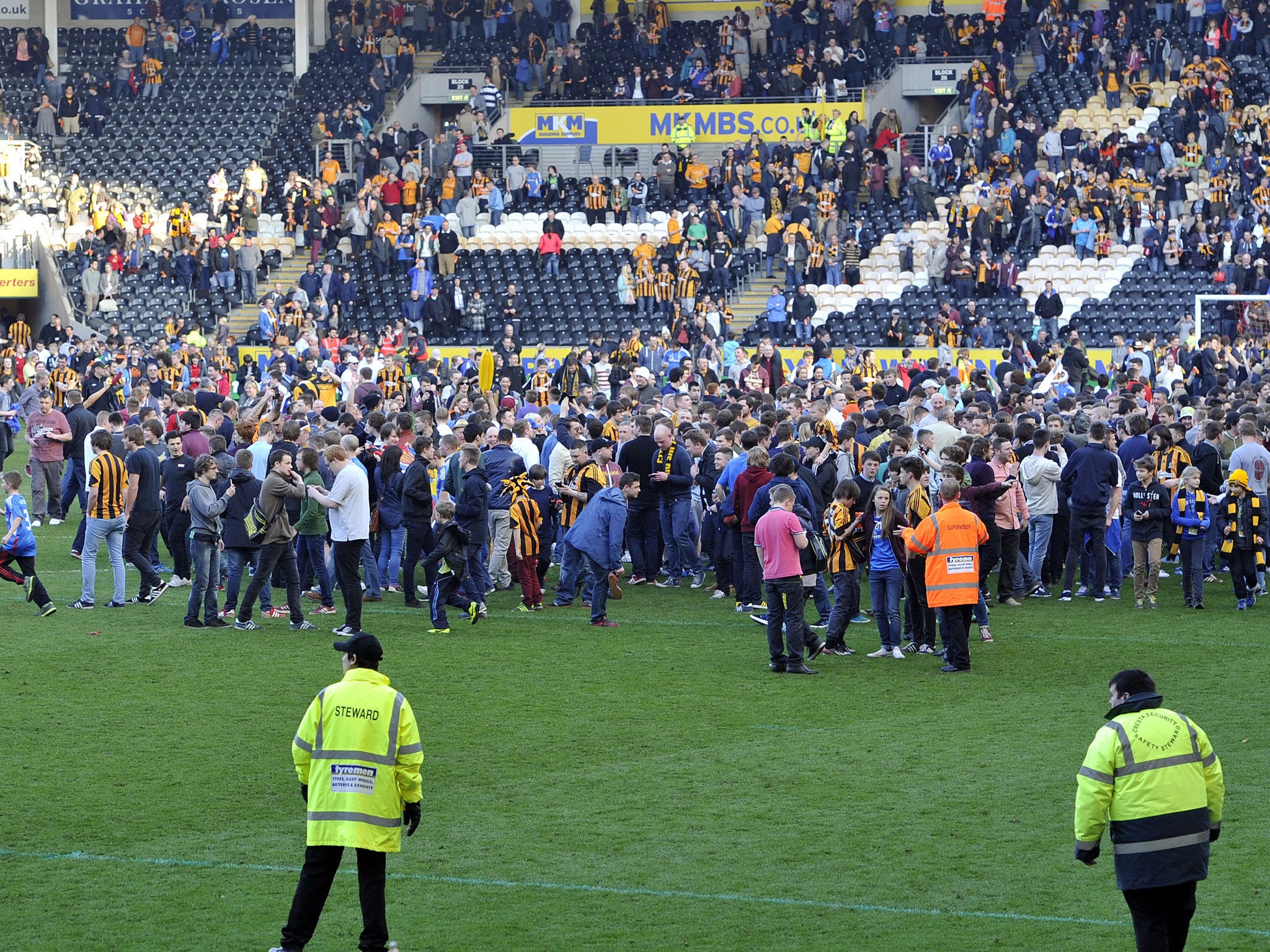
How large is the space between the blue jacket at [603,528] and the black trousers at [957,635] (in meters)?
3.15

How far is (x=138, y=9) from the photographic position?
4488 centimetres

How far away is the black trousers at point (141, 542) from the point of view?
50.7ft

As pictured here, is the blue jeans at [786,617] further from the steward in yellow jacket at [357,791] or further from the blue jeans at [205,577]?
the steward in yellow jacket at [357,791]

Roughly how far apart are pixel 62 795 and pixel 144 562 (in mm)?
6097

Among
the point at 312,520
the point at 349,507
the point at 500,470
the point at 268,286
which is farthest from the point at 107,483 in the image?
the point at 268,286

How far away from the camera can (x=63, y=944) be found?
7.24 meters

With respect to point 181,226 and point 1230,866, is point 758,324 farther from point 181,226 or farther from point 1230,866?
point 1230,866

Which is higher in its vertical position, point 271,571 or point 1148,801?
point 1148,801

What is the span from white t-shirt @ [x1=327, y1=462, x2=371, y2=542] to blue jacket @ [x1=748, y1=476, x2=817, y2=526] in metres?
3.10

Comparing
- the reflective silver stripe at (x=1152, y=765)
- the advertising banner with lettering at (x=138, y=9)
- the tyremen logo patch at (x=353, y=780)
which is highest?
the advertising banner with lettering at (x=138, y=9)

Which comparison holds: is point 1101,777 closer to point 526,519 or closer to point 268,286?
point 526,519

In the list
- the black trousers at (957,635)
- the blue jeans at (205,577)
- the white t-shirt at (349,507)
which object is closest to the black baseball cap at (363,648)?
the black trousers at (957,635)

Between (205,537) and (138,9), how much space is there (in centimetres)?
3418

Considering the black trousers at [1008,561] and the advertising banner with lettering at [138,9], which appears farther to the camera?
the advertising banner with lettering at [138,9]
